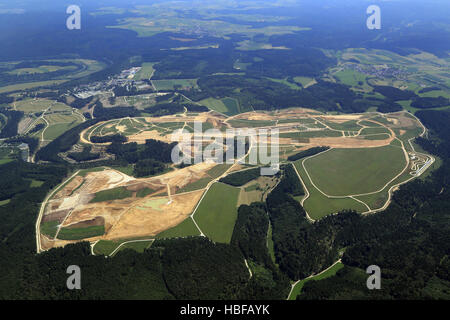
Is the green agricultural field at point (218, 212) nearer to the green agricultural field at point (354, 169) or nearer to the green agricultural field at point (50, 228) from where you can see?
the green agricultural field at point (354, 169)

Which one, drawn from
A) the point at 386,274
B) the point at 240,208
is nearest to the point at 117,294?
the point at 240,208

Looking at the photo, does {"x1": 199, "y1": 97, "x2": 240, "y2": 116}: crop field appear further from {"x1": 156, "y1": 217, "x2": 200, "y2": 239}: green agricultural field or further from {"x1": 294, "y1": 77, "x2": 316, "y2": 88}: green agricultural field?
{"x1": 156, "y1": 217, "x2": 200, "y2": 239}: green agricultural field

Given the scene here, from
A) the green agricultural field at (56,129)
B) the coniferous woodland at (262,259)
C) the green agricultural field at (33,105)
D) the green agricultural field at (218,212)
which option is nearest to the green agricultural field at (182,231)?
the green agricultural field at (218,212)

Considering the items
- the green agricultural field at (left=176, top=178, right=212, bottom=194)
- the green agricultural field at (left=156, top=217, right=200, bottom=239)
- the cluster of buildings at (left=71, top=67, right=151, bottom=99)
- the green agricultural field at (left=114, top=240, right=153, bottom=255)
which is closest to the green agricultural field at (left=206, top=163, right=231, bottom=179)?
the green agricultural field at (left=176, top=178, right=212, bottom=194)

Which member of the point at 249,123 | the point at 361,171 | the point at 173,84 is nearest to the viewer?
the point at 361,171

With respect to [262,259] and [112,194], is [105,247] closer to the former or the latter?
[112,194]

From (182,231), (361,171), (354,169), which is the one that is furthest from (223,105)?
(182,231)
